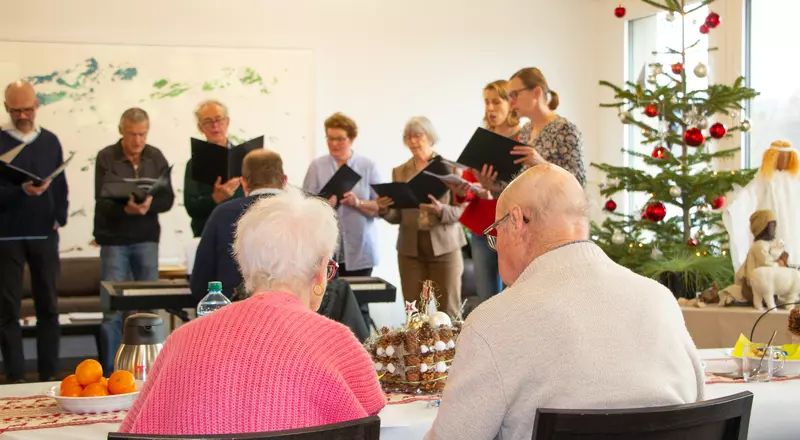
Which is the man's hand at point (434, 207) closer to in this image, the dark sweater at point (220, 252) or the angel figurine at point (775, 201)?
the angel figurine at point (775, 201)

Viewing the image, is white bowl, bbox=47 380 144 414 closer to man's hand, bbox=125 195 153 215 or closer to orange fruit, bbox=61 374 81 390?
orange fruit, bbox=61 374 81 390

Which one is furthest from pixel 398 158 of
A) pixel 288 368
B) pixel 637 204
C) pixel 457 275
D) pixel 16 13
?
pixel 288 368

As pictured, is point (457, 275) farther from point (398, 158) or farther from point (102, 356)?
point (398, 158)

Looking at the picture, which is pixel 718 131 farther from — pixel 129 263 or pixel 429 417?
pixel 429 417

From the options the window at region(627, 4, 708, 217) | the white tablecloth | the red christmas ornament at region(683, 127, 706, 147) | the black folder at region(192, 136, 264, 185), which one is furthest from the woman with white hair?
the window at region(627, 4, 708, 217)

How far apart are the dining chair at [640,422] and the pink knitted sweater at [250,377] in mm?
407

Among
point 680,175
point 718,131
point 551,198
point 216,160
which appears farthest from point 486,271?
point 551,198

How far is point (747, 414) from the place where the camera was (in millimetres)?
1664

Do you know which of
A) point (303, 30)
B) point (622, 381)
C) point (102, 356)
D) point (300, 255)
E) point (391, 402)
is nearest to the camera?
point (622, 381)

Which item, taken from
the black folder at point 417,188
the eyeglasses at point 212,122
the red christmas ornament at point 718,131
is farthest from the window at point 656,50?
the eyeglasses at point 212,122

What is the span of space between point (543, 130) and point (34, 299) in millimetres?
3016

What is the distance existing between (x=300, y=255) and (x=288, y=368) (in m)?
0.31

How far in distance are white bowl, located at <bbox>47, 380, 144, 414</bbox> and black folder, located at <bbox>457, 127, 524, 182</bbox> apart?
2276 mm

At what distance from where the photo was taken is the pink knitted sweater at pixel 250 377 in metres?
1.63
